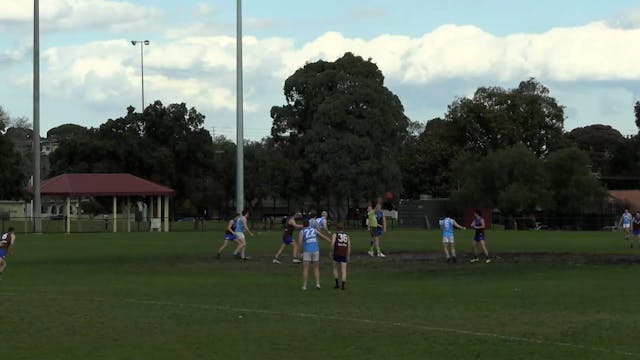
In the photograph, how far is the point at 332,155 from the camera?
3056 inches

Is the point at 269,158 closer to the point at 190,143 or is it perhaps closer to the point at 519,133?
the point at 190,143

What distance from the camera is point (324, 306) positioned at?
63.1 feet

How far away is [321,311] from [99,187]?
184ft

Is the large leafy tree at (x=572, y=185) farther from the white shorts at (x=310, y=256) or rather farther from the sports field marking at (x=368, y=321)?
Answer: the sports field marking at (x=368, y=321)

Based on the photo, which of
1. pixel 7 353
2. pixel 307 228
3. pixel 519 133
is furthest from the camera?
pixel 519 133

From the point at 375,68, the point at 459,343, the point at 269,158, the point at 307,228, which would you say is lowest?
Result: the point at 459,343

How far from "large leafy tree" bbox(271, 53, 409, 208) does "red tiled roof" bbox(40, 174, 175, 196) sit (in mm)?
13053

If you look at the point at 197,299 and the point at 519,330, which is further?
the point at 197,299

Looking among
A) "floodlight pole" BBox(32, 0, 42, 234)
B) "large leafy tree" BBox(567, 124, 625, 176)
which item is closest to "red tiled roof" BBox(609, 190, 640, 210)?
"large leafy tree" BBox(567, 124, 625, 176)

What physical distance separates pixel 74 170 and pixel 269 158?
19.0 metres

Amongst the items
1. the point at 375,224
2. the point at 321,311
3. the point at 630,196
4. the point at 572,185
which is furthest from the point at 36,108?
the point at 630,196

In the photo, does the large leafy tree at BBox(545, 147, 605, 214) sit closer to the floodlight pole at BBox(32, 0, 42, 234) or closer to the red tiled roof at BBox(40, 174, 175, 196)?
the red tiled roof at BBox(40, 174, 175, 196)

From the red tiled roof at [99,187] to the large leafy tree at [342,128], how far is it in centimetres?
1305

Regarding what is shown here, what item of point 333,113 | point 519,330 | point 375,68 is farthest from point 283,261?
point 375,68
